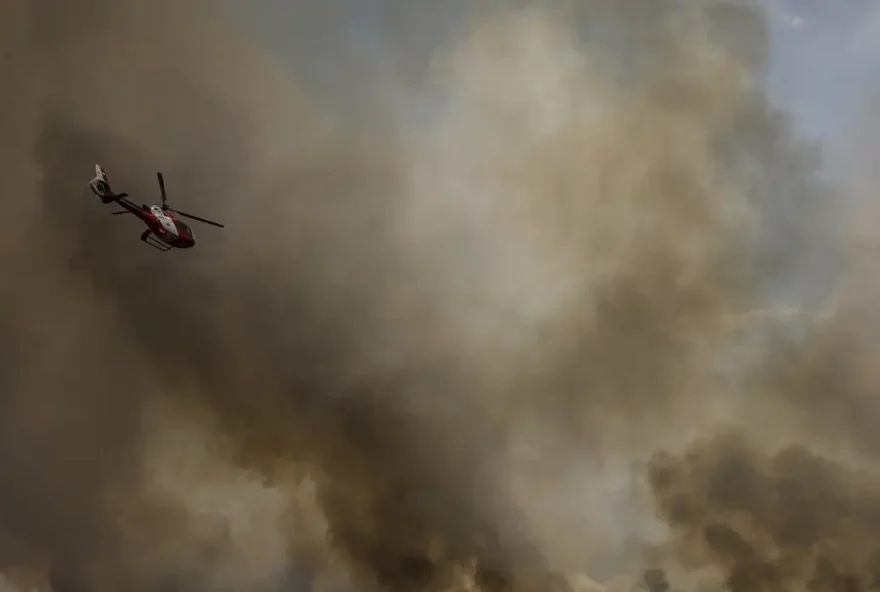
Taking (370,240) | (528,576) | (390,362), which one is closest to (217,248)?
(370,240)

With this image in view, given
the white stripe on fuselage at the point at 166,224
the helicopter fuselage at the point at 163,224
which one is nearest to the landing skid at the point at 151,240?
the helicopter fuselage at the point at 163,224

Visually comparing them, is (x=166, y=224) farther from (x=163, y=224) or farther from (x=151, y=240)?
(x=151, y=240)

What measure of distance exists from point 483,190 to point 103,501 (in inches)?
672

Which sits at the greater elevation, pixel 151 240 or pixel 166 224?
pixel 151 240

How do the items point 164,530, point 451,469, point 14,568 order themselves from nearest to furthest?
point 14,568 < point 164,530 < point 451,469

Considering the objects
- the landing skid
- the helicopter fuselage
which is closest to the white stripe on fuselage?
the helicopter fuselage

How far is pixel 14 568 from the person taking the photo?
20.6m

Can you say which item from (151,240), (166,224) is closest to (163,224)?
(166,224)

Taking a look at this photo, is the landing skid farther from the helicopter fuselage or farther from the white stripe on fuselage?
the white stripe on fuselage

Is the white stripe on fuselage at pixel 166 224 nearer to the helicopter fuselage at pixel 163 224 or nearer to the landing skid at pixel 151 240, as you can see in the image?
the helicopter fuselage at pixel 163 224

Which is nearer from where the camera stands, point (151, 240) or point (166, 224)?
point (166, 224)

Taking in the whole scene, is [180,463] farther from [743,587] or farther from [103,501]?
[743,587]

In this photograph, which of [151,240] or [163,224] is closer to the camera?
[163,224]

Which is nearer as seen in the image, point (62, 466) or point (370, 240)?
point (62, 466)
